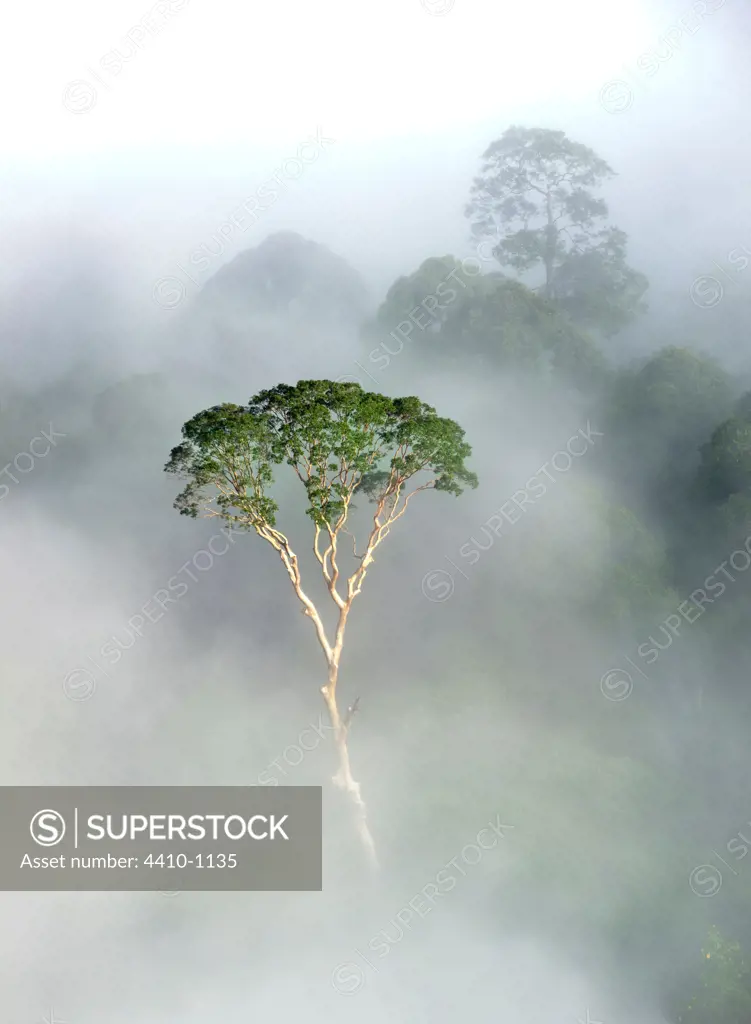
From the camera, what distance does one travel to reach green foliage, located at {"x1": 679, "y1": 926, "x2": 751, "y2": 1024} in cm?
1678

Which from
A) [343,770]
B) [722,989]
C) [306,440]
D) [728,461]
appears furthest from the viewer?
[728,461]

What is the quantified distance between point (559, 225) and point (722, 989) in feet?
142

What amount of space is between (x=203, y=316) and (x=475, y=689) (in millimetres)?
33015

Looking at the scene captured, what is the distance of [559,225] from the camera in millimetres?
49562

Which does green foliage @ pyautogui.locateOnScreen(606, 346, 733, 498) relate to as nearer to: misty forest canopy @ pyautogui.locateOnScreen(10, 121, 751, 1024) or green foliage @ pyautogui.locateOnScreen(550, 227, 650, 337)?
misty forest canopy @ pyautogui.locateOnScreen(10, 121, 751, 1024)

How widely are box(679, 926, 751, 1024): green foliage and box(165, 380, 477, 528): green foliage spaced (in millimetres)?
12735

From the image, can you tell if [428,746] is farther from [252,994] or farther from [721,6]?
[721,6]

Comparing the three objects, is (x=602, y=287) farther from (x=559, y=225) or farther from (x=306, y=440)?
(x=306, y=440)

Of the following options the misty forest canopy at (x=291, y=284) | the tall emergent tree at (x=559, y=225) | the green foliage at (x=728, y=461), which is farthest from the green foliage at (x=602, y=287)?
the green foliage at (x=728, y=461)

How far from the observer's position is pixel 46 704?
28219 millimetres

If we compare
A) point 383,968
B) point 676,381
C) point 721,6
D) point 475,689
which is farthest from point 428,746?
point 721,6

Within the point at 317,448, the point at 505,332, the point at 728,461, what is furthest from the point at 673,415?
the point at 317,448

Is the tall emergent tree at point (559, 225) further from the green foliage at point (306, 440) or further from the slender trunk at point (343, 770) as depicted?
the slender trunk at point (343, 770)

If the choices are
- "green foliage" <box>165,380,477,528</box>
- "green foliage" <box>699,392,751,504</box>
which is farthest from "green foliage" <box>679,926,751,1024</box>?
"green foliage" <box>699,392,751,504</box>
